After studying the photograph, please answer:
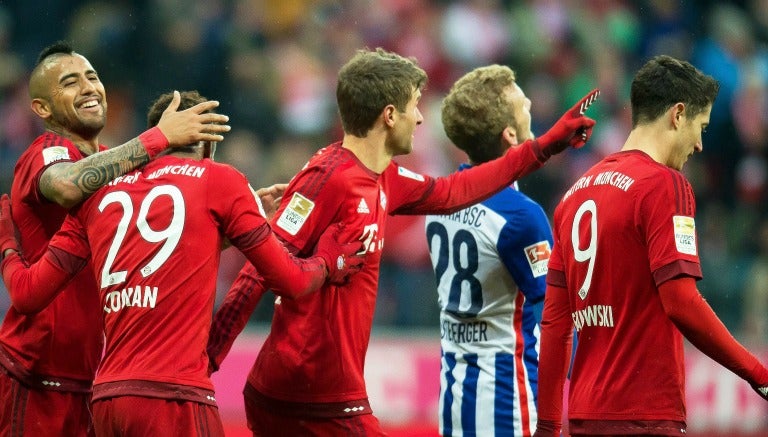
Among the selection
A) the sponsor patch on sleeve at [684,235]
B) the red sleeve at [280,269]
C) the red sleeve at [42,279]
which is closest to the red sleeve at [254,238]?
the red sleeve at [280,269]

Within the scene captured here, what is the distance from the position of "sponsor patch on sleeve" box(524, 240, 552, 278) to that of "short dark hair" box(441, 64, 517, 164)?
592 millimetres

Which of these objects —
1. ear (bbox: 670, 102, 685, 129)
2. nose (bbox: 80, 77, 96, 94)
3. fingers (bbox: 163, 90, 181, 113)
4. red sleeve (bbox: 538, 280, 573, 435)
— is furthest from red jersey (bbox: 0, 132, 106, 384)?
ear (bbox: 670, 102, 685, 129)

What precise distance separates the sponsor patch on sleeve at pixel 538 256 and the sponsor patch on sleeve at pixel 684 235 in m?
1.36

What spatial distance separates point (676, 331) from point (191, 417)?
1858 millimetres

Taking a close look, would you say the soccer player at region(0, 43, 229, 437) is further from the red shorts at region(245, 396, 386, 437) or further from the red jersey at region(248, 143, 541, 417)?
the red shorts at region(245, 396, 386, 437)

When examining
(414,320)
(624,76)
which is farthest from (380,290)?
(624,76)

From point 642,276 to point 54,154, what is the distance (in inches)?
102

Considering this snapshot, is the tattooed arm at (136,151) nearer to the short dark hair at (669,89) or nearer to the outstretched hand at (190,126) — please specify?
the outstretched hand at (190,126)

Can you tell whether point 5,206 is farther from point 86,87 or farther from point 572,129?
point 572,129

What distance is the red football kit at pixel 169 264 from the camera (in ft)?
14.6

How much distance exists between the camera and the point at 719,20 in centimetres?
1366

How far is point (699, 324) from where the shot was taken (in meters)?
4.25

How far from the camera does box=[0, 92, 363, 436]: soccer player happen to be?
4.42m

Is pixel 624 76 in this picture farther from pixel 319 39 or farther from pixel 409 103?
pixel 409 103
